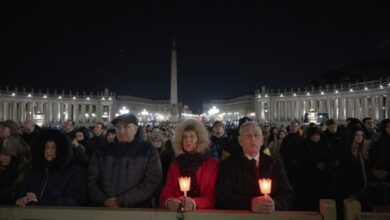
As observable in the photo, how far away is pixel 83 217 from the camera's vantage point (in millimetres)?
3307

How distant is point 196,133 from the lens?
14.6 feet

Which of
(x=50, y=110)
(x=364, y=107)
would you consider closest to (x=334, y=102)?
(x=364, y=107)

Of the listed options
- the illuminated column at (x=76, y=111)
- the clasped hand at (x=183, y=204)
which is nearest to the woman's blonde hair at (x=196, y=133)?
the clasped hand at (x=183, y=204)

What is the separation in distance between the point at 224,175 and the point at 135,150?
1296 millimetres

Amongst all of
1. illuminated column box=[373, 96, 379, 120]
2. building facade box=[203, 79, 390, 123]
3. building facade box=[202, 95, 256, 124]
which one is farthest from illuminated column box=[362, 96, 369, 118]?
building facade box=[202, 95, 256, 124]

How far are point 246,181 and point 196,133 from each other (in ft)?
3.06

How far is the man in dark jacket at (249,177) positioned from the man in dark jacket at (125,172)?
1.00 meters

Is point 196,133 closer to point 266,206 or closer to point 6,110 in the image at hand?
point 266,206

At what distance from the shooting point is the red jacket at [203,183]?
3.98m

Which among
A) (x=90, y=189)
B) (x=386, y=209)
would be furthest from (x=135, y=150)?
(x=386, y=209)

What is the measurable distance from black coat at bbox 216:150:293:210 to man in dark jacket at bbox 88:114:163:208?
98 cm

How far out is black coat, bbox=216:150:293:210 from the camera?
393 cm

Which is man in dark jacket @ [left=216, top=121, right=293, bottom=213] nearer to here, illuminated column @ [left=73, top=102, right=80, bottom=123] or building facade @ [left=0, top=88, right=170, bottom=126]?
building facade @ [left=0, top=88, right=170, bottom=126]

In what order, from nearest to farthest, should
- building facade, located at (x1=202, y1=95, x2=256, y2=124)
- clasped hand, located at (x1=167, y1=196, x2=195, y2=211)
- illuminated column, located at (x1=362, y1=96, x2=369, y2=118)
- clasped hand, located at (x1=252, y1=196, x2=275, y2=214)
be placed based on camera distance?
clasped hand, located at (x1=252, y1=196, x2=275, y2=214) < clasped hand, located at (x1=167, y1=196, x2=195, y2=211) < illuminated column, located at (x1=362, y1=96, x2=369, y2=118) < building facade, located at (x1=202, y1=95, x2=256, y2=124)
